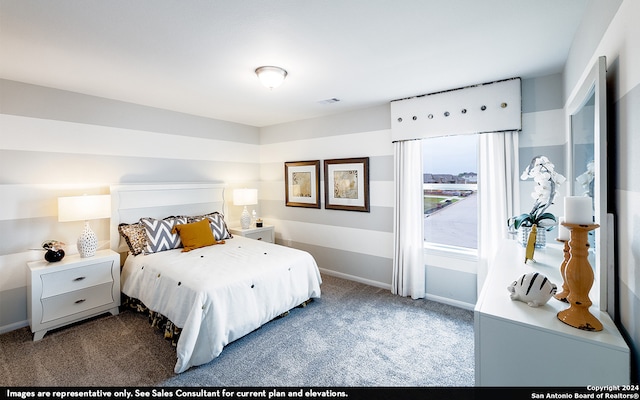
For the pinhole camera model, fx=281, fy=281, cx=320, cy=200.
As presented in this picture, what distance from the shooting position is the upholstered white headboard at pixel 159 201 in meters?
3.40

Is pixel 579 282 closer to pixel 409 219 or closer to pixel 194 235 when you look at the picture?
pixel 409 219

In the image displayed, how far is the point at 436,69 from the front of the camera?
2.59 meters

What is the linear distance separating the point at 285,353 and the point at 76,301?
2.22 meters

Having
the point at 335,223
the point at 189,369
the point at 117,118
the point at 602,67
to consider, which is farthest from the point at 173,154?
the point at 602,67

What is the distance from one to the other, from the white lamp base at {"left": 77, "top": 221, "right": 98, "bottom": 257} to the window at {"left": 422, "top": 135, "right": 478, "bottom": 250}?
3830 mm

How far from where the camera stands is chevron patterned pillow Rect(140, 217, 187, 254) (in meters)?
3.31

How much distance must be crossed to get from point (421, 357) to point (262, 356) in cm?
133

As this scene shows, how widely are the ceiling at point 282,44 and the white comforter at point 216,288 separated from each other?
186cm

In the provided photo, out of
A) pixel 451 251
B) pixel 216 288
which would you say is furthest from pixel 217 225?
pixel 451 251

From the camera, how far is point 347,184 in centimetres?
412

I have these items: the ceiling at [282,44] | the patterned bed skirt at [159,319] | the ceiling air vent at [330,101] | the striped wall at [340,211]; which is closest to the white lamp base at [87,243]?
the patterned bed skirt at [159,319]

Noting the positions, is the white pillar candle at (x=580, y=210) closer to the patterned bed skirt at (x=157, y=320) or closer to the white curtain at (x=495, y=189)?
the white curtain at (x=495, y=189)

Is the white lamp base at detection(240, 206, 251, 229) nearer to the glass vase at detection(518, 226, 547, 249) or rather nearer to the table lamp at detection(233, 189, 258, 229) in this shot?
the table lamp at detection(233, 189, 258, 229)

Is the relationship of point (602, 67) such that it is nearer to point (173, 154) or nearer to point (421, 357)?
point (421, 357)
